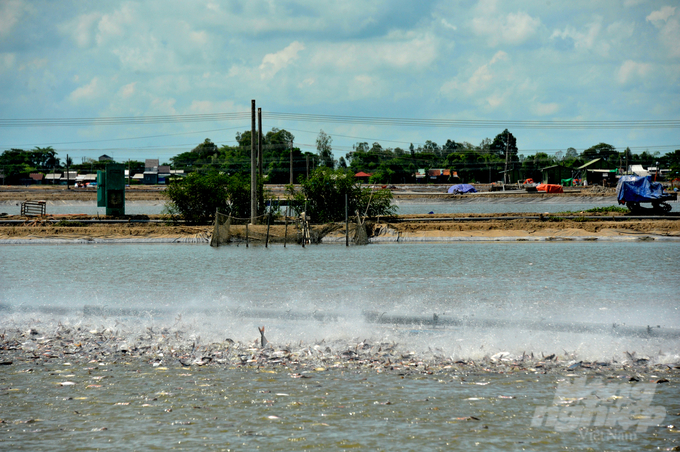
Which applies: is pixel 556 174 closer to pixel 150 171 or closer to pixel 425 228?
pixel 425 228

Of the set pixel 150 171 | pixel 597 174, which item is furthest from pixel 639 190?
pixel 150 171

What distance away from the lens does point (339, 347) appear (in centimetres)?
1062

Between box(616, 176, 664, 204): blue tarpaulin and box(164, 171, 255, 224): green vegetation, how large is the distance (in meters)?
25.6

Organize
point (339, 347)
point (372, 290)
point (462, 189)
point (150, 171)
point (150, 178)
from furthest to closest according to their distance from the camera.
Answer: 1. point (150, 171)
2. point (150, 178)
3. point (462, 189)
4. point (372, 290)
5. point (339, 347)

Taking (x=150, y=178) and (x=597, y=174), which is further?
(x=150, y=178)

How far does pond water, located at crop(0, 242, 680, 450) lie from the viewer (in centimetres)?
661

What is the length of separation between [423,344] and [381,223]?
28.2m

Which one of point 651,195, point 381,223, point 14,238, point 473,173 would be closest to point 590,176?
point 473,173

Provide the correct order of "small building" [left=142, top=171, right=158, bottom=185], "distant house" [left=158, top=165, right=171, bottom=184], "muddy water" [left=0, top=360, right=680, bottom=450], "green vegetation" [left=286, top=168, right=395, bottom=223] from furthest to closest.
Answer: "distant house" [left=158, top=165, right=171, bottom=184] → "small building" [left=142, top=171, right=158, bottom=185] → "green vegetation" [left=286, top=168, right=395, bottom=223] → "muddy water" [left=0, top=360, right=680, bottom=450]

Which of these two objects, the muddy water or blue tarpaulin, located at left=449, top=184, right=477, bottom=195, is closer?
the muddy water

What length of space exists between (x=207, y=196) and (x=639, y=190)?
29014mm

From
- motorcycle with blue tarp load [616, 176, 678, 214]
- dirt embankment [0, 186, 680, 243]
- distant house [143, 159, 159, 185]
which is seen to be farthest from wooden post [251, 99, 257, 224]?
distant house [143, 159, 159, 185]

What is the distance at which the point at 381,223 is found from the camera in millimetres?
38750

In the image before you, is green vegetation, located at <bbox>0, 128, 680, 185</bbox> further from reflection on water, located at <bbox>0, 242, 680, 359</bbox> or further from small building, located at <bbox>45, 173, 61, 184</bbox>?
reflection on water, located at <bbox>0, 242, 680, 359</bbox>
